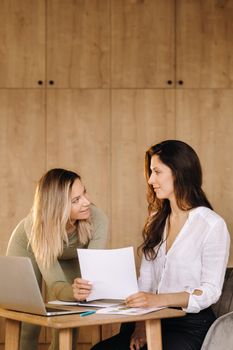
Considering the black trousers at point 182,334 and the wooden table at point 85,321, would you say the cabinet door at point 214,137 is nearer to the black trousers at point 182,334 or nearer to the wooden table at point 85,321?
the black trousers at point 182,334

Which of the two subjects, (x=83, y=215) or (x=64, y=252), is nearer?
(x=83, y=215)

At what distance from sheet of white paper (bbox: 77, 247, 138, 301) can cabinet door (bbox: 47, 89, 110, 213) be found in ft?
7.97

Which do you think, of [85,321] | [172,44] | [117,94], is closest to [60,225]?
[85,321]

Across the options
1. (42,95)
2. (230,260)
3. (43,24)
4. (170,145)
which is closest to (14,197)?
(42,95)

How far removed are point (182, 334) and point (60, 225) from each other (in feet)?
2.71

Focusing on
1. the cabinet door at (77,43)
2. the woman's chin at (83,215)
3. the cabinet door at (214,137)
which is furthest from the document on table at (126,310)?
the cabinet door at (77,43)

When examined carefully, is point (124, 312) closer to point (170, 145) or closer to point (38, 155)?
point (170, 145)

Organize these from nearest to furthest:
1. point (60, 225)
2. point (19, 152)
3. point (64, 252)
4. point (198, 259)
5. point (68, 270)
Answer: point (198, 259), point (60, 225), point (64, 252), point (68, 270), point (19, 152)

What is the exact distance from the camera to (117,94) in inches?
220

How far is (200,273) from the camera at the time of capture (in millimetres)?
3344

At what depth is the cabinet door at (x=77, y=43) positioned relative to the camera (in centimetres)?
558

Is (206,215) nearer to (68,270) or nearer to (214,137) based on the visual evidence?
(68,270)

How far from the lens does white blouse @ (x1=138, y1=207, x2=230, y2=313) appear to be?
3242mm

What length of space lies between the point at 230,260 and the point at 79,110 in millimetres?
1479
